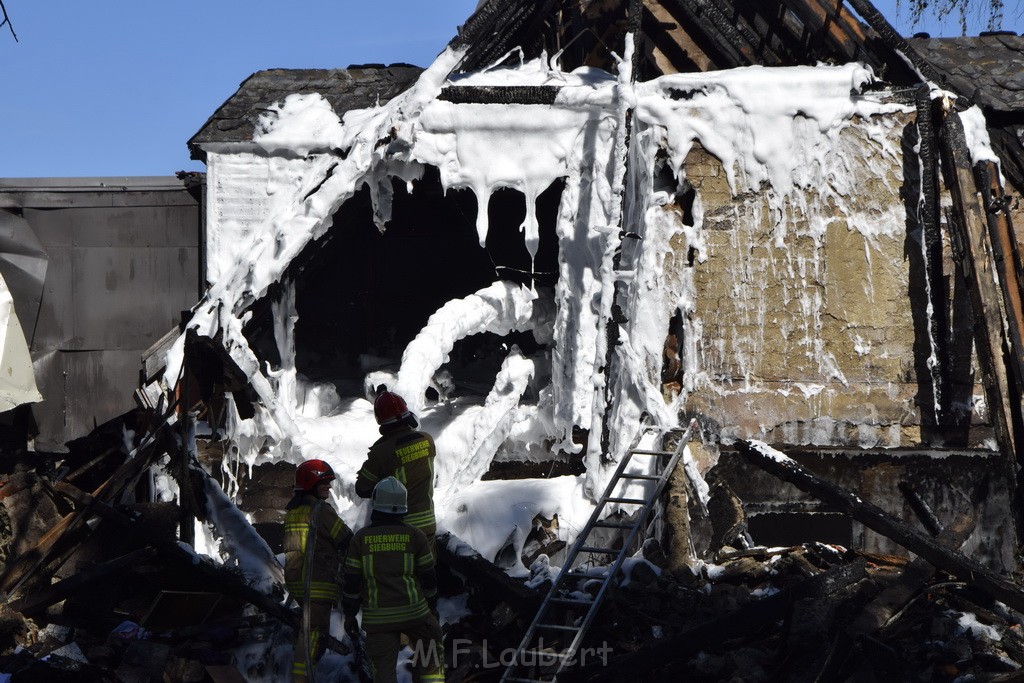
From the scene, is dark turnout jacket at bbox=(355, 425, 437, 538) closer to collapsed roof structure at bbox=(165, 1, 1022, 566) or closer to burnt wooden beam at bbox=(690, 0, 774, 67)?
collapsed roof structure at bbox=(165, 1, 1022, 566)

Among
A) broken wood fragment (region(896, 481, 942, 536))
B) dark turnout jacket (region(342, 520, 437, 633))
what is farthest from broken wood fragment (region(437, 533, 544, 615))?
broken wood fragment (region(896, 481, 942, 536))

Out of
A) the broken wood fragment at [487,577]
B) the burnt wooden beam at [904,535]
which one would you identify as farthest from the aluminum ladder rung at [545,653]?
the burnt wooden beam at [904,535]

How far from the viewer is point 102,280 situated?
32.1 feet

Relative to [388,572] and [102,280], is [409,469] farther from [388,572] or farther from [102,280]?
[102,280]

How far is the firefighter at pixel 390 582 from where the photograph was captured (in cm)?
516

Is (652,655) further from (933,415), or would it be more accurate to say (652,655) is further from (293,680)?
(933,415)

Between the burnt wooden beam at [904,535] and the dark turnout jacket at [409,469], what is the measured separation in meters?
2.30

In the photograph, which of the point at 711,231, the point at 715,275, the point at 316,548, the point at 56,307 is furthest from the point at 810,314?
the point at 56,307

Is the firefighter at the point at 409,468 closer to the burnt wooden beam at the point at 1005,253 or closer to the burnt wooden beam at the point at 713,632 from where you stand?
the burnt wooden beam at the point at 713,632

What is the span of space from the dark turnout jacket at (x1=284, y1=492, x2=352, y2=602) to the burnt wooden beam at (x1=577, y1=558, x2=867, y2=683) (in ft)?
4.48

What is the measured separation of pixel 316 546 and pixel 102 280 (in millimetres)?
5270

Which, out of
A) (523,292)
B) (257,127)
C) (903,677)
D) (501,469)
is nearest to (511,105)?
(523,292)

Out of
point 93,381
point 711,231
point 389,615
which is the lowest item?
point 389,615

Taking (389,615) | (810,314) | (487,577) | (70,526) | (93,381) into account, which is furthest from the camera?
(93,381)
